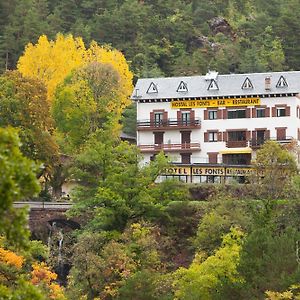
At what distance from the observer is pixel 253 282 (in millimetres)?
Result: 40156

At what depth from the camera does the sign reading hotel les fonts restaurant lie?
76562 millimetres

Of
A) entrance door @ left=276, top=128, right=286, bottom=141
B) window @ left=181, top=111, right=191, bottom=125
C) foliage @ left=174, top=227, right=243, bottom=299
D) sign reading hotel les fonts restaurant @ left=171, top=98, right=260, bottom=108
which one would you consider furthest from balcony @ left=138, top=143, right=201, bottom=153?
foliage @ left=174, top=227, right=243, bottom=299

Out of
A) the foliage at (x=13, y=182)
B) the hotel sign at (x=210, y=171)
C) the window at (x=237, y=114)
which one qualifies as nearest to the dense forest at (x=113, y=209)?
the foliage at (x=13, y=182)

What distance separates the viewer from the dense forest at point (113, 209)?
39875 mm

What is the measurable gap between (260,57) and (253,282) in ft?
231

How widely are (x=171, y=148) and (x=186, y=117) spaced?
2.87 metres

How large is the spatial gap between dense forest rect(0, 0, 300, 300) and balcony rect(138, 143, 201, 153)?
4507mm

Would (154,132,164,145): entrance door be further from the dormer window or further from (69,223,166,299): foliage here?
(69,223,166,299): foliage

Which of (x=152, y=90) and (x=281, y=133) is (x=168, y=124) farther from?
(x=281, y=133)

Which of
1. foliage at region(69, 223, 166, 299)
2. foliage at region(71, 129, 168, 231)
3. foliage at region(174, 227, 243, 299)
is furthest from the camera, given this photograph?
foliage at region(71, 129, 168, 231)

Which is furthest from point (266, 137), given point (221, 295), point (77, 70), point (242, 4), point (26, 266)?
point (242, 4)

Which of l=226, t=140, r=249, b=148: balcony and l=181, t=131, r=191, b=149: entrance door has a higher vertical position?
l=181, t=131, r=191, b=149: entrance door

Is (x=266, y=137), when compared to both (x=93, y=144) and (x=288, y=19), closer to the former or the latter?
(x=93, y=144)

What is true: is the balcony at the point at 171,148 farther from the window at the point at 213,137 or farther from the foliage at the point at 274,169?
the foliage at the point at 274,169
